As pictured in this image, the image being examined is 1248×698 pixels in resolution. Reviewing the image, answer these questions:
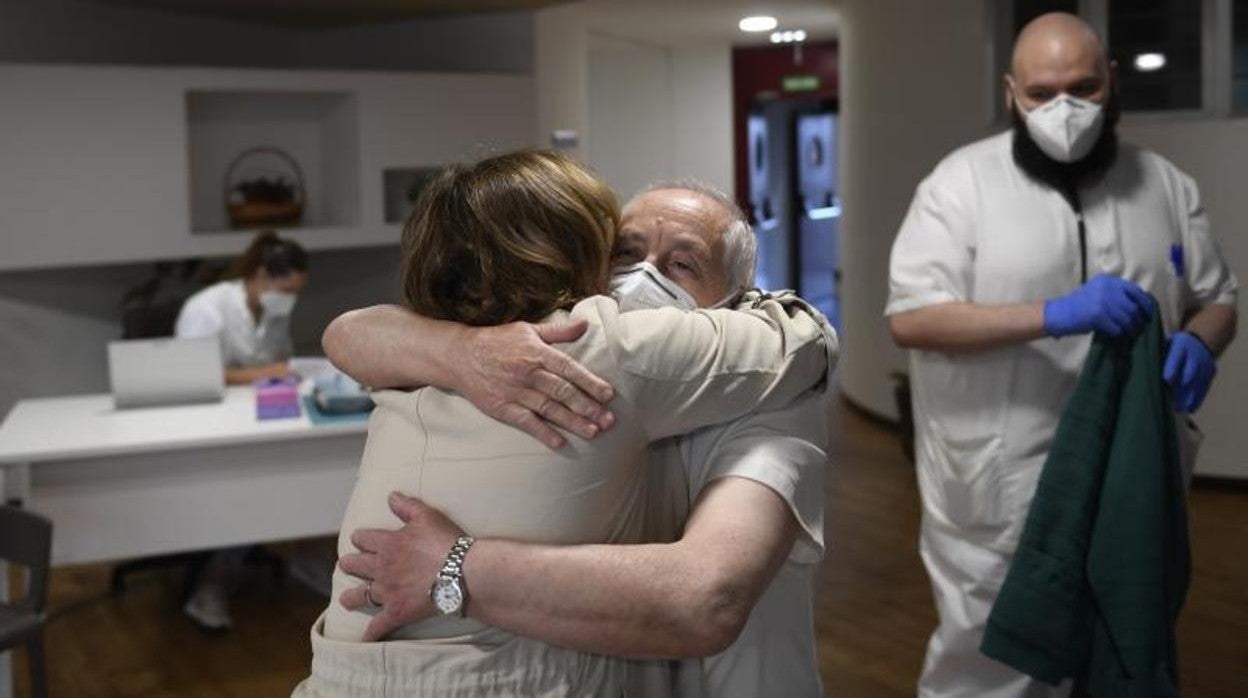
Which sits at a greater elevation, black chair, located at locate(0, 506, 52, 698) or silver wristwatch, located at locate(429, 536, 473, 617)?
silver wristwatch, located at locate(429, 536, 473, 617)

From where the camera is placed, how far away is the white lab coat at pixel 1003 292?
2783 mm

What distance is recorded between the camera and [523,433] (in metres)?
1.34

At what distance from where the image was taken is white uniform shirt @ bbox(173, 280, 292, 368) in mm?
5035

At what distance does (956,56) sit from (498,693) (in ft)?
A: 19.7

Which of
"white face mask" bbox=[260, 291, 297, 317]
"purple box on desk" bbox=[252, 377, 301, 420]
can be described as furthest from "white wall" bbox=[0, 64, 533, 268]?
"purple box on desk" bbox=[252, 377, 301, 420]

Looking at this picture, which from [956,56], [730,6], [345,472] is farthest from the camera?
[730,6]

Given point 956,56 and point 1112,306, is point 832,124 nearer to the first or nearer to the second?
point 956,56

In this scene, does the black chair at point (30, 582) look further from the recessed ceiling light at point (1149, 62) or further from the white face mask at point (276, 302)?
the recessed ceiling light at point (1149, 62)

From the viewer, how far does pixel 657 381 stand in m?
1.34

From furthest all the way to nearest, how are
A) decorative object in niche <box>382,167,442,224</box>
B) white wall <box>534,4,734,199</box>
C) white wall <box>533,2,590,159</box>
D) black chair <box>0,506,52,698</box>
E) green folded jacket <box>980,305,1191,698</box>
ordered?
1. white wall <box>534,4,734,199</box>
2. white wall <box>533,2,590,159</box>
3. decorative object in niche <box>382,167,442,224</box>
4. black chair <box>0,506,52,698</box>
5. green folded jacket <box>980,305,1191,698</box>

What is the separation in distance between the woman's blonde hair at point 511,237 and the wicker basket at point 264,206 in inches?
221

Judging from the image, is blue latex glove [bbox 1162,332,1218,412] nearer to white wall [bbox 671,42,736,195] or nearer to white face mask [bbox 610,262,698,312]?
white face mask [bbox 610,262,698,312]

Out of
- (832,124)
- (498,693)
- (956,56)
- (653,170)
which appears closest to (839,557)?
(956,56)

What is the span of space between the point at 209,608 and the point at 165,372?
838mm
